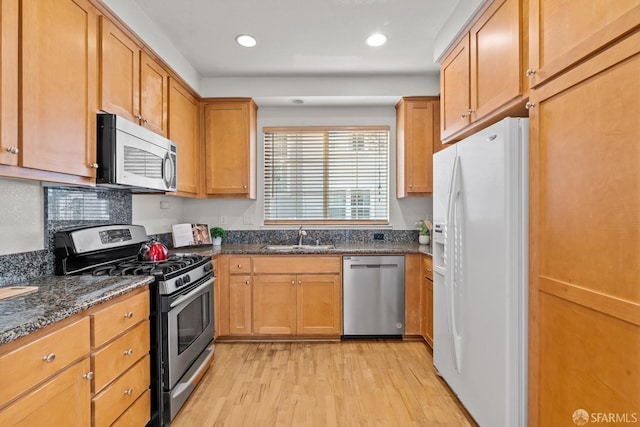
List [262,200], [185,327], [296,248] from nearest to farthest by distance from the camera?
[185,327], [296,248], [262,200]

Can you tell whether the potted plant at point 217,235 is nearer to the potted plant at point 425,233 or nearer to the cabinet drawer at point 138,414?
the cabinet drawer at point 138,414

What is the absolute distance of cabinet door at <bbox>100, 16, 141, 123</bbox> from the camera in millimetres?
1908

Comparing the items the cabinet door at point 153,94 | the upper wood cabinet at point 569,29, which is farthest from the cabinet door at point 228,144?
the upper wood cabinet at point 569,29

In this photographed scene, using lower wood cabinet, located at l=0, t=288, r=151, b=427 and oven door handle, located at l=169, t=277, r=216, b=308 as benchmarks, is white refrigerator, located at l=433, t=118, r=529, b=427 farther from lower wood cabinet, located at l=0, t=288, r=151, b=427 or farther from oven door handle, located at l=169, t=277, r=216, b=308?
lower wood cabinet, located at l=0, t=288, r=151, b=427

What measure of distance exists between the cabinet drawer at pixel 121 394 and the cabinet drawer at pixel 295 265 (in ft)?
4.65

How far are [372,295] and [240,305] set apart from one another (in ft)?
4.06

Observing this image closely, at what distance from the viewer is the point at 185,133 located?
310 cm

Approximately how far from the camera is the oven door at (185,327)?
1937 mm

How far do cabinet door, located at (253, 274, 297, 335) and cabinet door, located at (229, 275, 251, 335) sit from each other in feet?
0.21

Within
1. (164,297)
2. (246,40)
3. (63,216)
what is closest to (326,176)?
(246,40)

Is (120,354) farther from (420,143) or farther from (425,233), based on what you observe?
(420,143)

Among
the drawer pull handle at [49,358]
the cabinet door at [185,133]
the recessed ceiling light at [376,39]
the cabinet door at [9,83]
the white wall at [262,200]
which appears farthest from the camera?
the white wall at [262,200]

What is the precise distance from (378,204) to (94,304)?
2.91m

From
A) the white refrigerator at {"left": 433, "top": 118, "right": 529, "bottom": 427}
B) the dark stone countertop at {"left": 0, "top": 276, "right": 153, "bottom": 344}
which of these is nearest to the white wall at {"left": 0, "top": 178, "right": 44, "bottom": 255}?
the dark stone countertop at {"left": 0, "top": 276, "right": 153, "bottom": 344}
